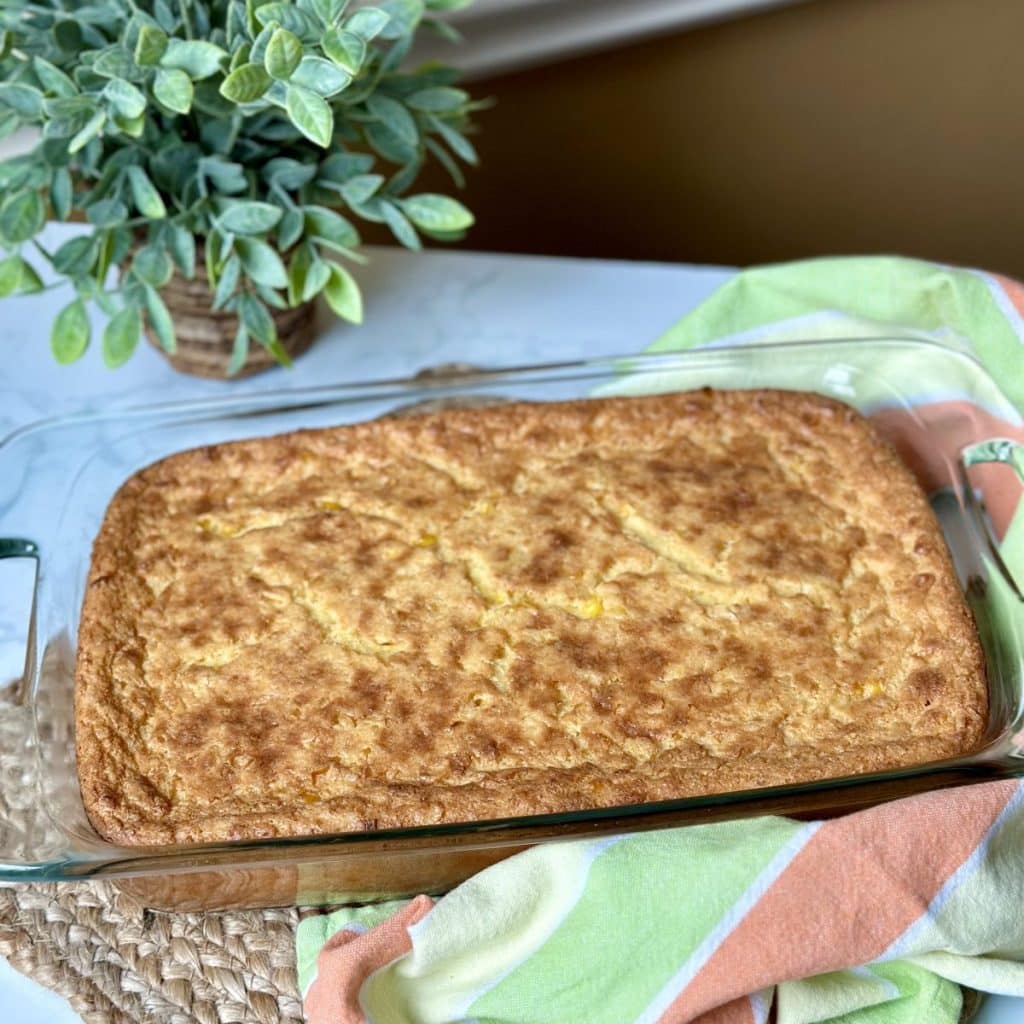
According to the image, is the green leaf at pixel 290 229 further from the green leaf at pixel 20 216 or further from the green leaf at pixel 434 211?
the green leaf at pixel 20 216

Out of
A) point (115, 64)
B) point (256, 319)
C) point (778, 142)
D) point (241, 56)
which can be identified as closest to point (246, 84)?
point (241, 56)

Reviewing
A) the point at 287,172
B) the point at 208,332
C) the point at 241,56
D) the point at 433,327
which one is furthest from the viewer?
the point at 433,327

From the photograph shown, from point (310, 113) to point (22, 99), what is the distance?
0.37 meters

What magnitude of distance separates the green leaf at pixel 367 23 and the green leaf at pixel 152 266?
0.42 m

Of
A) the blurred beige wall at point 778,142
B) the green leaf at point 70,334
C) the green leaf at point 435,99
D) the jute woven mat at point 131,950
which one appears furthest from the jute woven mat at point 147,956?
the blurred beige wall at point 778,142

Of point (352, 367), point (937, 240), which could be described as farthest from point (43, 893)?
point (937, 240)

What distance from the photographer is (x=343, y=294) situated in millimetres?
1719

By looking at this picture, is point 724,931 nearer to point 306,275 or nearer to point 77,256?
point 306,275

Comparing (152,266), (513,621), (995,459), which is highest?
(152,266)

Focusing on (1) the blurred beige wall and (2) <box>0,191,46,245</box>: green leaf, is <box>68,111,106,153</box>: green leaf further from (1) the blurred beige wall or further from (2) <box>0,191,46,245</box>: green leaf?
(1) the blurred beige wall

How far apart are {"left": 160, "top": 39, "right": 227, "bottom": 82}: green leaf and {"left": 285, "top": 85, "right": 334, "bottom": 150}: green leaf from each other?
0.11 metres

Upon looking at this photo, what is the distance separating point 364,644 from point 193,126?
30.1 inches

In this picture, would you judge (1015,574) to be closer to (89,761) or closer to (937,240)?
(89,761)

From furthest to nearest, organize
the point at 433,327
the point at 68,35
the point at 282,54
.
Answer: the point at 433,327 → the point at 68,35 → the point at 282,54
